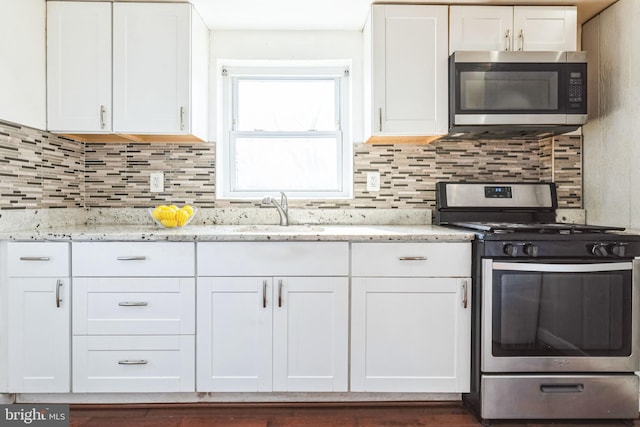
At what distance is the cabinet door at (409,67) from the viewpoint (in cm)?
221

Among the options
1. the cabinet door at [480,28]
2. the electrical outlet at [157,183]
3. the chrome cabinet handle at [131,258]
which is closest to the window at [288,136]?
the electrical outlet at [157,183]

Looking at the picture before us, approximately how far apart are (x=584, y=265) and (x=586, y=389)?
552mm

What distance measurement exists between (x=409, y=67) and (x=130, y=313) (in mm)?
1836

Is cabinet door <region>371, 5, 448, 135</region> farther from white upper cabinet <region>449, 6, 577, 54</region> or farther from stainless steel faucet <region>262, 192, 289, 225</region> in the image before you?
stainless steel faucet <region>262, 192, 289, 225</region>

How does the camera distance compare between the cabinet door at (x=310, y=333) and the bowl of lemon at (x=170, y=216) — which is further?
the bowl of lemon at (x=170, y=216)

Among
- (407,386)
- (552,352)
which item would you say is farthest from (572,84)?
(407,386)

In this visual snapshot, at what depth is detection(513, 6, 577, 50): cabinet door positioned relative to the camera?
221 cm

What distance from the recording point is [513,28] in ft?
7.24

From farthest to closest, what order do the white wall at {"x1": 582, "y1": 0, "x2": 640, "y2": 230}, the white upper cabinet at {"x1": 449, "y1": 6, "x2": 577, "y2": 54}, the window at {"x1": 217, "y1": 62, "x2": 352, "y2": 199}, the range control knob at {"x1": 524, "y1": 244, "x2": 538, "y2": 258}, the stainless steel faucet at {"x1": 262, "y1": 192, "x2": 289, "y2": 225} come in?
the window at {"x1": 217, "y1": 62, "x2": 352, "y2": 199} < the stainless steel faucet at {"x1": 262, "y1": 192, "x2": 289, "y2": 225} < the white upper cabinet at {"x1": 449, "y1": 6, "x2": 577, "y2": 54} < the white wall at {"x1": 582, "y1": 0, "x2": 640, "y2": 230} < the range control knob at {"x1": 524, "y1": 244, "x2": 538, "y2": 258}

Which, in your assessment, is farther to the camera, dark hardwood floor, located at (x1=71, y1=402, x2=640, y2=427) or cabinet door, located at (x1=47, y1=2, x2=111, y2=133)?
cabinet door, located at (x1=47, y1=2, x2=111, y2=133)

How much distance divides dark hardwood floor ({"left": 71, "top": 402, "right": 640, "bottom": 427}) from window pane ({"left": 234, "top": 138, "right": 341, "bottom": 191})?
1285 millimetres

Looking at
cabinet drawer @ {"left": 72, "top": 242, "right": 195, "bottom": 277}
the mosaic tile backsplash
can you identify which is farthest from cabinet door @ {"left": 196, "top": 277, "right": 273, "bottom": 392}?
the mosaic tile backsplash

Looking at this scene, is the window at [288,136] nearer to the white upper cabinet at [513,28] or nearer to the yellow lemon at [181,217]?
the yellow lemon at [181,217]

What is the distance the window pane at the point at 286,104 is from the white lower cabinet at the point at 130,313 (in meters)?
1.10
